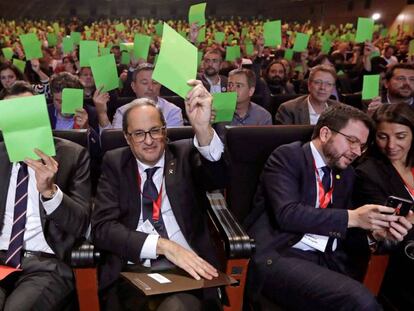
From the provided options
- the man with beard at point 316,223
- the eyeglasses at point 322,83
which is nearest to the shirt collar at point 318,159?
the man with beard at point 316,223

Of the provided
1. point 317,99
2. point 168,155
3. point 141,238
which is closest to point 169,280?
point 141,238

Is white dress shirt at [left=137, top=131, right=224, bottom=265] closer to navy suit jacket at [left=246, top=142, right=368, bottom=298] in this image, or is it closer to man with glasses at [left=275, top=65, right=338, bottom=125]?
navy suit jacket at [left=246, top=142, right=368, bottom=298]

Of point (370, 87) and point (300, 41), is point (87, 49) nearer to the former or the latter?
point (370, 87)

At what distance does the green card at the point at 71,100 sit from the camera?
259cm

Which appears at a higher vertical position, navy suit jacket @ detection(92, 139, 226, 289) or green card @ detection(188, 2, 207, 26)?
green card @ detection(188, 2, 207, 26)

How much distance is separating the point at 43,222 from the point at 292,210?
103cm

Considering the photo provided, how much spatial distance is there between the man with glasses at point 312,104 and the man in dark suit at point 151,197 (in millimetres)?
1701

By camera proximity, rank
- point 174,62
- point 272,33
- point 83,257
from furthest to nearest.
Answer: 1. point 272,33
2. point 83,257
3. point 174,62

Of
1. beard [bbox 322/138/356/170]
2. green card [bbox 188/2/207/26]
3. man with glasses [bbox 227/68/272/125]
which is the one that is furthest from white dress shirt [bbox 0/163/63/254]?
green card [bbox 188/2/207/26]

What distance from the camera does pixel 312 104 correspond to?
3553 mm

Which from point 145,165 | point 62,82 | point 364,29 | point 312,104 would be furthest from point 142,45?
point 145,165

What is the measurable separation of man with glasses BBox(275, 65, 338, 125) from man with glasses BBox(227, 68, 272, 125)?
6.4 inches

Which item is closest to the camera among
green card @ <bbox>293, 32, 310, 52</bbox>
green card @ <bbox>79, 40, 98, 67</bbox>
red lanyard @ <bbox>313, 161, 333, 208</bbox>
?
red lanyard @ <bbox>313, 161, 333, 208</bbox>

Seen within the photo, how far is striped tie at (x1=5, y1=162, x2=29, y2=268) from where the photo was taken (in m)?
1.78
